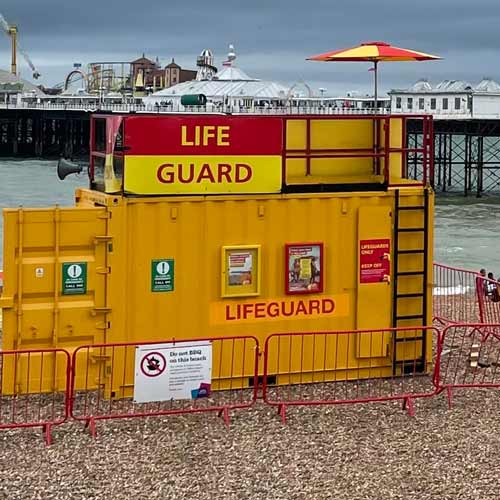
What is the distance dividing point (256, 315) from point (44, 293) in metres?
2.24

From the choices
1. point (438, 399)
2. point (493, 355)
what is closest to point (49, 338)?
point (438, 399)

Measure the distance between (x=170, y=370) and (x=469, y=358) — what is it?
4.15 metres

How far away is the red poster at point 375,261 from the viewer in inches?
419

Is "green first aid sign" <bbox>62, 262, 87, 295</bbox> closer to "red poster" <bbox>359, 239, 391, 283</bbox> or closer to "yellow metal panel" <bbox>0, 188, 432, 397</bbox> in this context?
"yellow metal panel" <bbox>0, 188, 432, 397</bbox>

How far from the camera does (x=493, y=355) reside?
1188 centimetres

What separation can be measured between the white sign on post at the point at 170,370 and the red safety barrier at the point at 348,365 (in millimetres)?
798

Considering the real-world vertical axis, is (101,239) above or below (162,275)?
above

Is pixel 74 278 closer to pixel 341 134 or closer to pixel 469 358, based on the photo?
pixel 341 134

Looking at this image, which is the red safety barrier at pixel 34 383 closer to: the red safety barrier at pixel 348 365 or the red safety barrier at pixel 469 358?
the red safety barrier at pixel 348 365

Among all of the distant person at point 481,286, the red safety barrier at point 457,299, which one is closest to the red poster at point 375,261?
the red safety barrier at point 457,299

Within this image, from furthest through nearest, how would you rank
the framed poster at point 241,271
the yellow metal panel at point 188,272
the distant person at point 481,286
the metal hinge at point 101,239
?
the distant person at point 481,286 → the framed poster at point 241,271 → the metal hinge at point 101,239 → the yellow metal panel at point 188,272

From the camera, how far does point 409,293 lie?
10844 millimetres

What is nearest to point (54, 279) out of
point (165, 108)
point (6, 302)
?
point (6, 302)

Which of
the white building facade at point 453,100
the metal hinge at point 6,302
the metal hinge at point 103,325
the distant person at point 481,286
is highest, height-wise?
the white building facade at point 453,100
